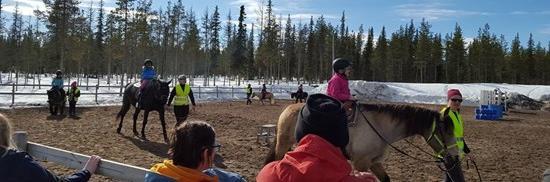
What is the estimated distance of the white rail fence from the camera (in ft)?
12.8

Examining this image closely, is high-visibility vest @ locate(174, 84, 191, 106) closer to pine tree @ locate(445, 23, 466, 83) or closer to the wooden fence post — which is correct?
the wooden fence post

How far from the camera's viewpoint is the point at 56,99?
57.5 feet

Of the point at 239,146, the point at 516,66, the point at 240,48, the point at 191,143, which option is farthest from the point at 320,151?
the point at 516,66

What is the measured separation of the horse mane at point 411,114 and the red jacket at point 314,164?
15.0ft

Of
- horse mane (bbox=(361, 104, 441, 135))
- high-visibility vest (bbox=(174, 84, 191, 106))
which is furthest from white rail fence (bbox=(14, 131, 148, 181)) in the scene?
high-visibility vest (bbox=(174, 84, 191, 106))

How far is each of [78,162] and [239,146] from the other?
271 inches

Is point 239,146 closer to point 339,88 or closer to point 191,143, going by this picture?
point 339,88

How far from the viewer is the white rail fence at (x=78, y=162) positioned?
3910 mm

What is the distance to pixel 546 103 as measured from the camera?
126 feet

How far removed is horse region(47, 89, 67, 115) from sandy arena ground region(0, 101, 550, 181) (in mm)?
A: 410

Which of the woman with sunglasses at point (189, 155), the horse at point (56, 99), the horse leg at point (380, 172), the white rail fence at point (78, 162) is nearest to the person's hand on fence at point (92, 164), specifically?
the white rail fence at point (78, 162)

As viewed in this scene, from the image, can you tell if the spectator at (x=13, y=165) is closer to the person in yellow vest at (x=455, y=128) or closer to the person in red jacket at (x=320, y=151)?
the person in red jacket at (x=320, y=151)

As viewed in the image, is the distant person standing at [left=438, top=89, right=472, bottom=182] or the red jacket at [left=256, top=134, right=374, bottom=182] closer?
the red jacket at [left=256, top=134, right=374, bottom=182]

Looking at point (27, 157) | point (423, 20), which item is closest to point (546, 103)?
point (27, 157)
